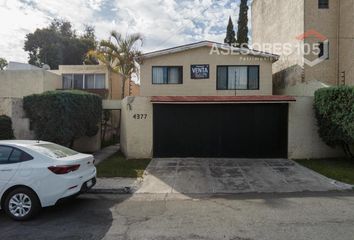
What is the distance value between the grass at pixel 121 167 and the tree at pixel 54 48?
28.3 m

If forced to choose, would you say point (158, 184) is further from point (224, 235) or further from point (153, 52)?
point (153, 52)

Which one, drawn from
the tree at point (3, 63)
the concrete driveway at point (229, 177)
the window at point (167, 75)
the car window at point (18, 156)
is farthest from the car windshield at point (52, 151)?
the tree at point (3, 63)

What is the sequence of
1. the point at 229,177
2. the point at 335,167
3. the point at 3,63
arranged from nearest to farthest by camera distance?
the point at 229,177 < the point at 335,167 < the point at 3,63

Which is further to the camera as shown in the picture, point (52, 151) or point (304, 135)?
point (304, 135)

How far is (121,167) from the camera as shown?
37.2ft

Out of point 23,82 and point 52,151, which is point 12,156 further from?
point 23,82

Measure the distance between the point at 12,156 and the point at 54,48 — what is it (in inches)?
1433

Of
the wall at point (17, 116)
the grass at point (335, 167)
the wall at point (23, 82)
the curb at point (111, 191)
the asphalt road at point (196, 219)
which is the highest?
the wall at point (23, 82)

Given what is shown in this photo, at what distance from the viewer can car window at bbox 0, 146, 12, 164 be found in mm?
6160

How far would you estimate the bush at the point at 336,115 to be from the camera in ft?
35.8

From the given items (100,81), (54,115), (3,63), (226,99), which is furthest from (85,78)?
(3,63)

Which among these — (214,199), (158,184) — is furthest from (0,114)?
(214,199)

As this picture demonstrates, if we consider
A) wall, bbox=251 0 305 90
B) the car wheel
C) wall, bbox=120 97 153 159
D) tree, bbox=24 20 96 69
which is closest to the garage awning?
wall, bbox=120 97 153 159

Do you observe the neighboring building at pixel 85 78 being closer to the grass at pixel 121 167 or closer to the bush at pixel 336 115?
the grass at pixel 121 167
